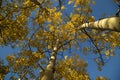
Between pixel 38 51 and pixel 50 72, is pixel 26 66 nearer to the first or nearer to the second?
pixel 38 51

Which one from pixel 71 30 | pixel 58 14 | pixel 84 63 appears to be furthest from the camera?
pixel 84 63

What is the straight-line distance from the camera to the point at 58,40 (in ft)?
39.3

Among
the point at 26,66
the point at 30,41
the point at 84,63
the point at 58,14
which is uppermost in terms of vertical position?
the point at 58,14

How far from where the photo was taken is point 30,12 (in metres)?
10.4

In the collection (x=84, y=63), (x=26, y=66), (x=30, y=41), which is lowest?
(x=84, y=63)

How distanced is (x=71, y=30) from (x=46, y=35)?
156 centimetres

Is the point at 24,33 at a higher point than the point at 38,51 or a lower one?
higher

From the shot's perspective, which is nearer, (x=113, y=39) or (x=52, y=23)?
(x=113, y=39)

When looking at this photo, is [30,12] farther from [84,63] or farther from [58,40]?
[84,63]

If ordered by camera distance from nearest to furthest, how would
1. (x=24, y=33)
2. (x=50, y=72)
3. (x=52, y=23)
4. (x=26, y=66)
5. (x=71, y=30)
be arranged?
(x=50, y=72) → (x=24, y=33) → (x=26, y=66) → (x=71, y=30) → (x=52, y=23)

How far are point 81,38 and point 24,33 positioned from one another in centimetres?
370

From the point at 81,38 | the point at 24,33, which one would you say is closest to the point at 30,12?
the point at 24,33

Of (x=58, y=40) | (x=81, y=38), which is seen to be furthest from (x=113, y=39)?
(x=58, y=40)

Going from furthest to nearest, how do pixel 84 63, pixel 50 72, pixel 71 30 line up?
pixel 84 63
pixel 71 30
pixel 50 72
